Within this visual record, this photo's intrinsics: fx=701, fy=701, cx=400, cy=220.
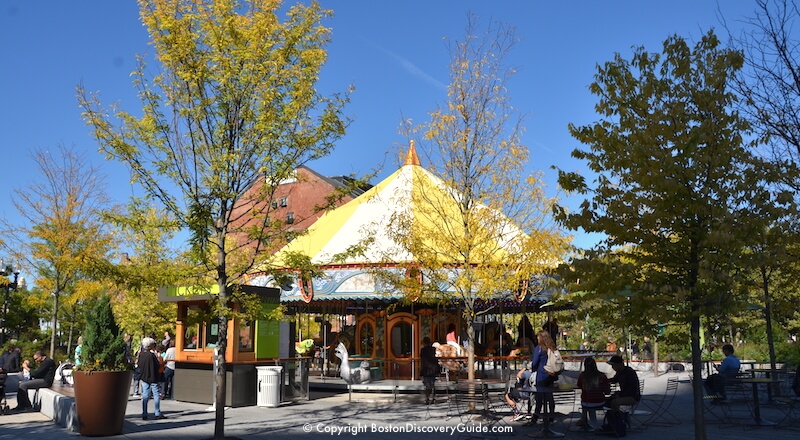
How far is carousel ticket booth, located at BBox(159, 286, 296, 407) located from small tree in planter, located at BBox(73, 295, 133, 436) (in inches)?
162

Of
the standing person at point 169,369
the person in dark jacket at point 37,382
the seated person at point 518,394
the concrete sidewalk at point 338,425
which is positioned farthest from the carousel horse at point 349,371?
the person in dark jacket at point 37,382

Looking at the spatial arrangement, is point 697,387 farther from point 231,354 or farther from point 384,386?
point 231,354

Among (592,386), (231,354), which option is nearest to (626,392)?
(592,386)

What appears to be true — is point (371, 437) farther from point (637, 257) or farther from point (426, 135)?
point (426, 135)

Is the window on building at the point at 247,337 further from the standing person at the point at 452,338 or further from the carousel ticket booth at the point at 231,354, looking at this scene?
the standing person at the point at 452,338

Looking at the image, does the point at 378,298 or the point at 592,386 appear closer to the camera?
the point at 592,386

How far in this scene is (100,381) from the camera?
430 inches

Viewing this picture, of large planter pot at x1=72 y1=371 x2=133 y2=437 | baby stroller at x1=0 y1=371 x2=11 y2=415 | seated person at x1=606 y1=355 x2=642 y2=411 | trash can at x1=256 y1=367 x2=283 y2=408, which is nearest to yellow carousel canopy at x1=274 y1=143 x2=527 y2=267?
trash can at x1=256 y1=367 x2=283 y2=408

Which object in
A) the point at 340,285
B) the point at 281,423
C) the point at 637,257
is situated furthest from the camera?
the point at 340,285

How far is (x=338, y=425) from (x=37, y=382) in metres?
7.22

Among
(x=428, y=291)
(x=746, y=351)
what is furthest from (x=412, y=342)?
(x=746, y=351)

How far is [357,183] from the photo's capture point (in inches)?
454

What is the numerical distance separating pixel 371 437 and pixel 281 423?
2.50 meters

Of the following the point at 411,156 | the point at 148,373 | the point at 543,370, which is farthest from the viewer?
the point at 411,156
